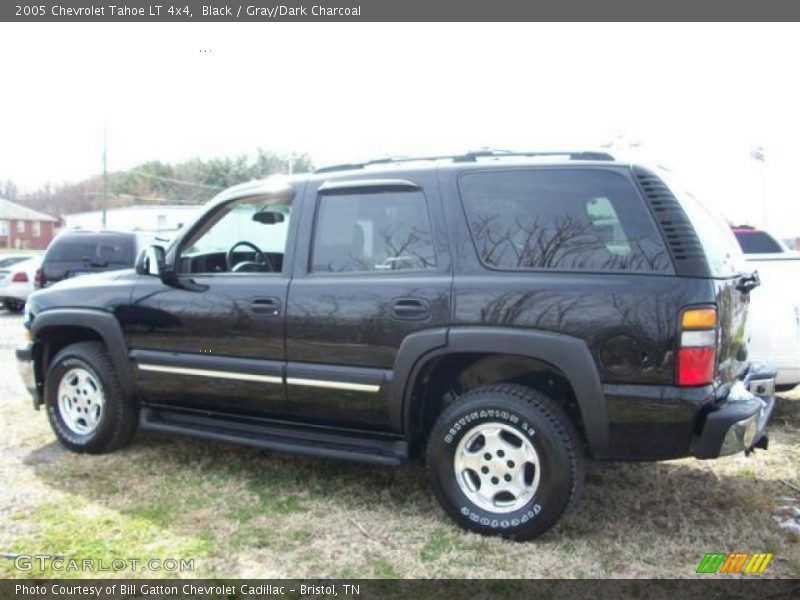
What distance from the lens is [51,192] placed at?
77.8 meters

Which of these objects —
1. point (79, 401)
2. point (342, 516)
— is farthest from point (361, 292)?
point (79, 401)

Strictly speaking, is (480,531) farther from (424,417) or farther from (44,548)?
(44,548)

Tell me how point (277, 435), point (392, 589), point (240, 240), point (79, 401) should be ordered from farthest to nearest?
1. point (79, 401)
2. point (240, 240)
3. point (277, 435)
4. point (392, 589)

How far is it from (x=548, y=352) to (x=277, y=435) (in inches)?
66.9

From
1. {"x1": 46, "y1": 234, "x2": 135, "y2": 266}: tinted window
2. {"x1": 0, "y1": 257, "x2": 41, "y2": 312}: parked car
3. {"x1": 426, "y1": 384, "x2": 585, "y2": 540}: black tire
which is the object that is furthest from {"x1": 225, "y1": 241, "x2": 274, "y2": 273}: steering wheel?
{"x1": 0, "y1": 257, "x2": 41, "y2": 312}: parked car

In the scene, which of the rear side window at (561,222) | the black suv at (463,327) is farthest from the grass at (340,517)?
the rear side window at (561,222)

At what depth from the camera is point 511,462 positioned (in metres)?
3.33

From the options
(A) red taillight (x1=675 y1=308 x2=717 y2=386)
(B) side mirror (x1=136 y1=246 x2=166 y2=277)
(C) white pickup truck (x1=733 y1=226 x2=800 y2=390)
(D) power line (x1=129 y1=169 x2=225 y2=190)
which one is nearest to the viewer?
(A) red taillight (x1=675 y1=308 x2=717 y2=386)

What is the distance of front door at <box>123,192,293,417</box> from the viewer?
3.86m

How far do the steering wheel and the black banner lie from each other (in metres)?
1.91

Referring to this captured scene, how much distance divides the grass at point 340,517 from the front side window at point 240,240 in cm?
132

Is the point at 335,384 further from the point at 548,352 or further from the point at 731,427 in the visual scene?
the point at 731,427

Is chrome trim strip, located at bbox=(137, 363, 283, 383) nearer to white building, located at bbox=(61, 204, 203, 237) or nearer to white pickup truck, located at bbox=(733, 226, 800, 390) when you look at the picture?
white pickup truck, located at bbox=(733, 226, 800, 390)

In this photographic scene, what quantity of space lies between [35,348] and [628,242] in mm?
4043
